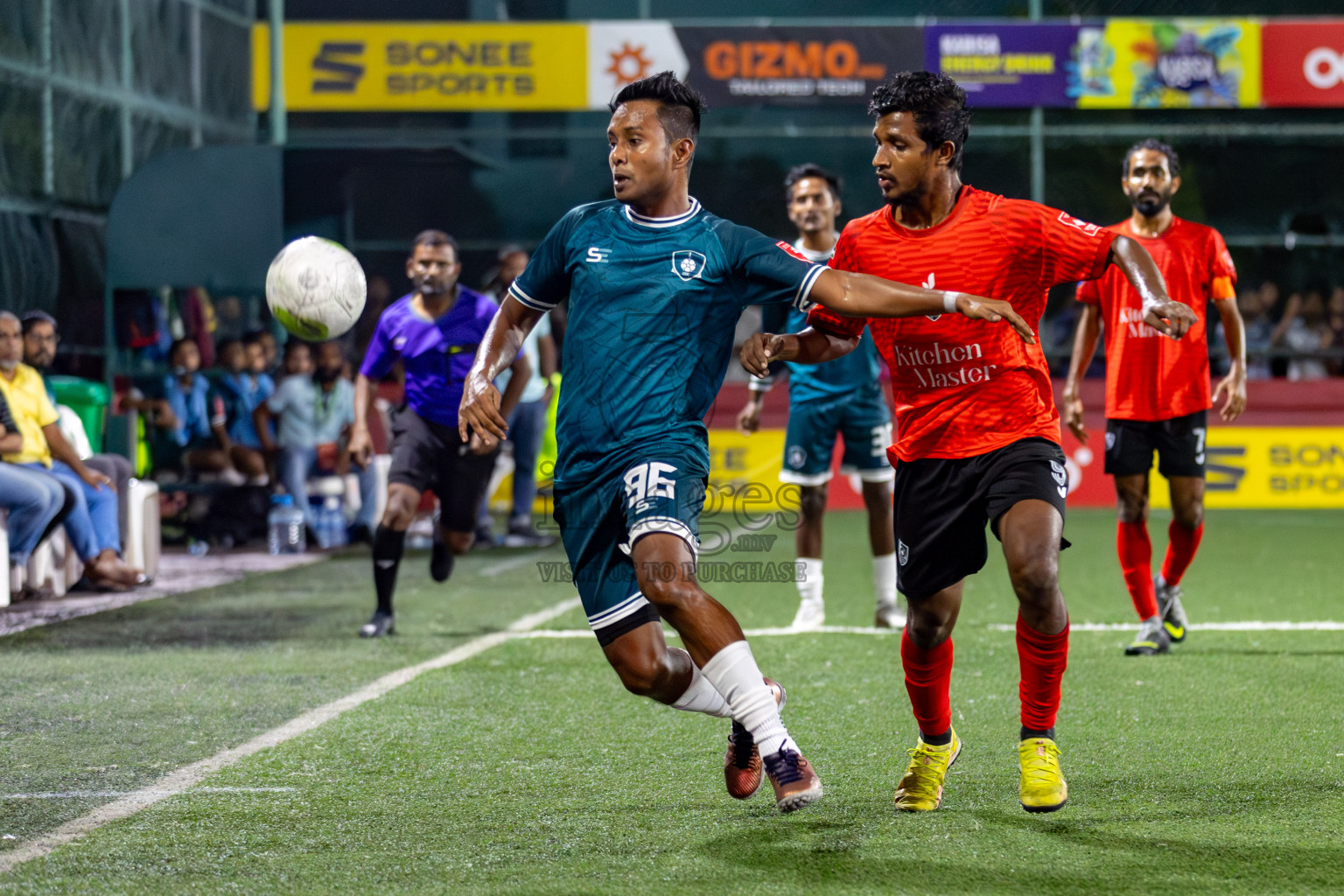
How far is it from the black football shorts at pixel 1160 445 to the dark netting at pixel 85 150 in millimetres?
12089

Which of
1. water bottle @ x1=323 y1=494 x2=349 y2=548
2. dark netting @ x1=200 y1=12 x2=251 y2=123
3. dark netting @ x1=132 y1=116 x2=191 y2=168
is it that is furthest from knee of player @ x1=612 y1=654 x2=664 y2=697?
dark netting @ x1=200 y1=12 x2=251 y2=123

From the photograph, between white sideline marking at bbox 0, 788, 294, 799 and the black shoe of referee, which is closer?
white sideline marking at bbox 0, 788, 294, 799

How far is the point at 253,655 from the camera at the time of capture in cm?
724

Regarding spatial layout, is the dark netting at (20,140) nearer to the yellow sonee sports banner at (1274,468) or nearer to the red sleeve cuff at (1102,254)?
the yellow sonee sports banner at (1274,468)

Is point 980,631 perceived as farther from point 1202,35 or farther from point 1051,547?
point 1202,35

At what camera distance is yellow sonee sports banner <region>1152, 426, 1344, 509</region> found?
16.3 metres

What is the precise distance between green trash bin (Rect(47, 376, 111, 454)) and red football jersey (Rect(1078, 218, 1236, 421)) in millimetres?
7648

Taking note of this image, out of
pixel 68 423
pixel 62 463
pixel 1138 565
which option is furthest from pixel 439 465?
pixel 1138 565

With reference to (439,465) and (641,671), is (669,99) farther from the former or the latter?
(439,465)

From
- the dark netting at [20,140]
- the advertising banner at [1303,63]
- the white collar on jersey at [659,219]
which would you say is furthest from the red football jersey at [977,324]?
the advertising banner at [1303,63]

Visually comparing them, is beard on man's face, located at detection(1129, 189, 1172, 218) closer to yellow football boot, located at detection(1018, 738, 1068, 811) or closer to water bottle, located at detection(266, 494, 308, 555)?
yellow football boot, located at detection(1018, 738, 1068, 811)

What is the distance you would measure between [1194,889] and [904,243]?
1942mm

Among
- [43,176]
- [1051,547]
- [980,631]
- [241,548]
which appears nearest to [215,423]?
[241,548]

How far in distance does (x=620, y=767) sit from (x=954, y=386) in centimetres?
161
